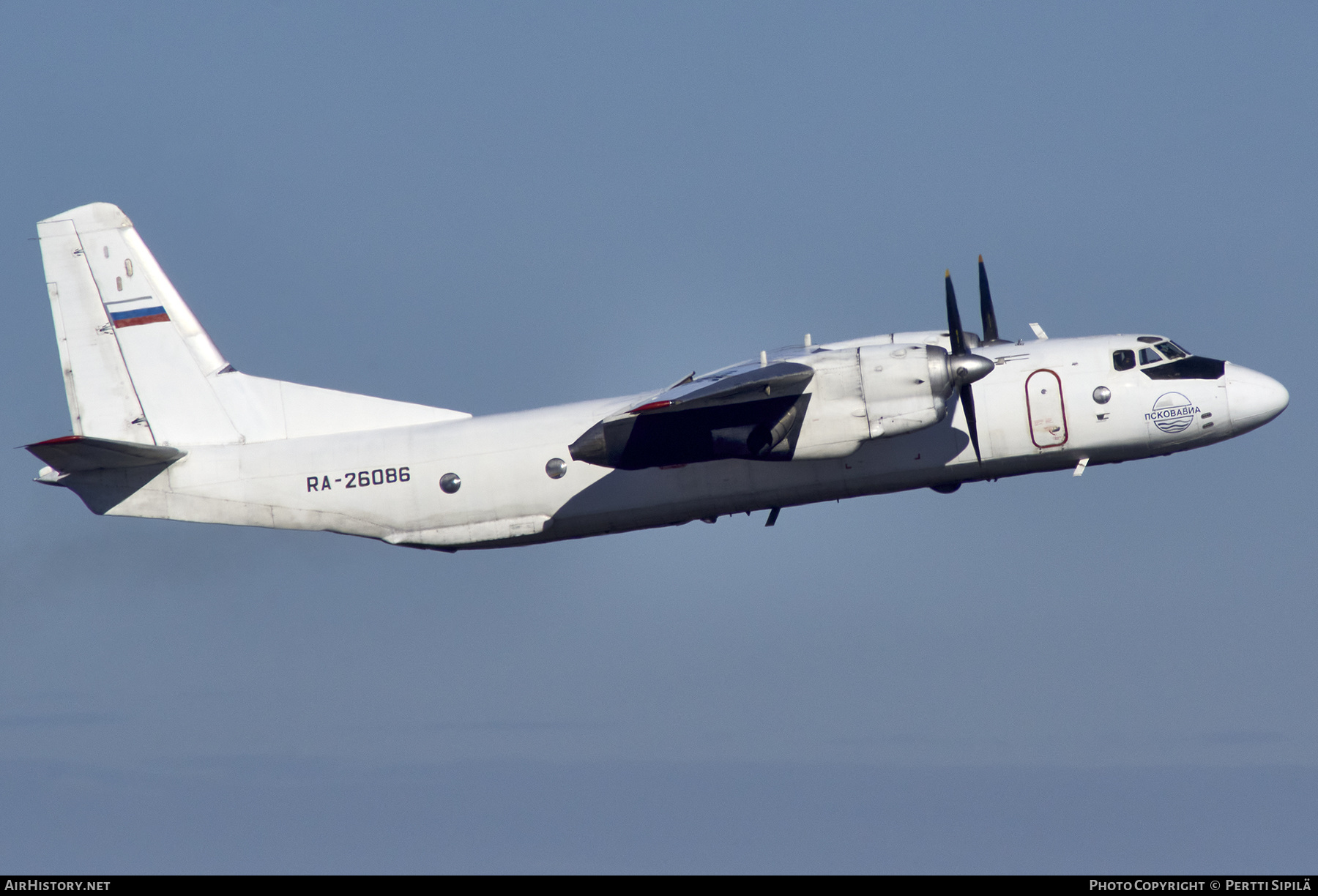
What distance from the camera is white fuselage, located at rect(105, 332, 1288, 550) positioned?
23.1m

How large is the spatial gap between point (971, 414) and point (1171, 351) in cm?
379

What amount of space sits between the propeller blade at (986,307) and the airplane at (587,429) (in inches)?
1.8

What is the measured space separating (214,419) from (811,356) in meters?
11.8

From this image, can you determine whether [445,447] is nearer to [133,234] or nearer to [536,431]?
[536,431]

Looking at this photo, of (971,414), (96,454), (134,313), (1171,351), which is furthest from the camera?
(134,313)

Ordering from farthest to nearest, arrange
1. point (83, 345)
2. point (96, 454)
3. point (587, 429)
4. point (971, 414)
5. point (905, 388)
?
point (83, 345) < point (96, 454) < point (587, 429) < point (971, 414) < point (905, 388)

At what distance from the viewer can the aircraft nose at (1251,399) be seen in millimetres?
23094

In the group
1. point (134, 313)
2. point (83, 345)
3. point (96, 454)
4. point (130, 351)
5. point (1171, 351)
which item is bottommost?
point (1171, 351)

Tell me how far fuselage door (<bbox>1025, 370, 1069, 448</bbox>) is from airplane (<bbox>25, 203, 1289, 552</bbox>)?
28 mm

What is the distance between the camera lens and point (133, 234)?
1071 inches

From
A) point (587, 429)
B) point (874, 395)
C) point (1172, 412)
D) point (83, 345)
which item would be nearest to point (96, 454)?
point (83, 345)

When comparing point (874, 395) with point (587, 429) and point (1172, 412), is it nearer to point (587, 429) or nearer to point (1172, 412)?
point (587, 429)

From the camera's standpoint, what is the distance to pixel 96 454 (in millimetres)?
24516

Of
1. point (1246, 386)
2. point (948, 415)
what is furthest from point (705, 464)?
point (1246, 386)
